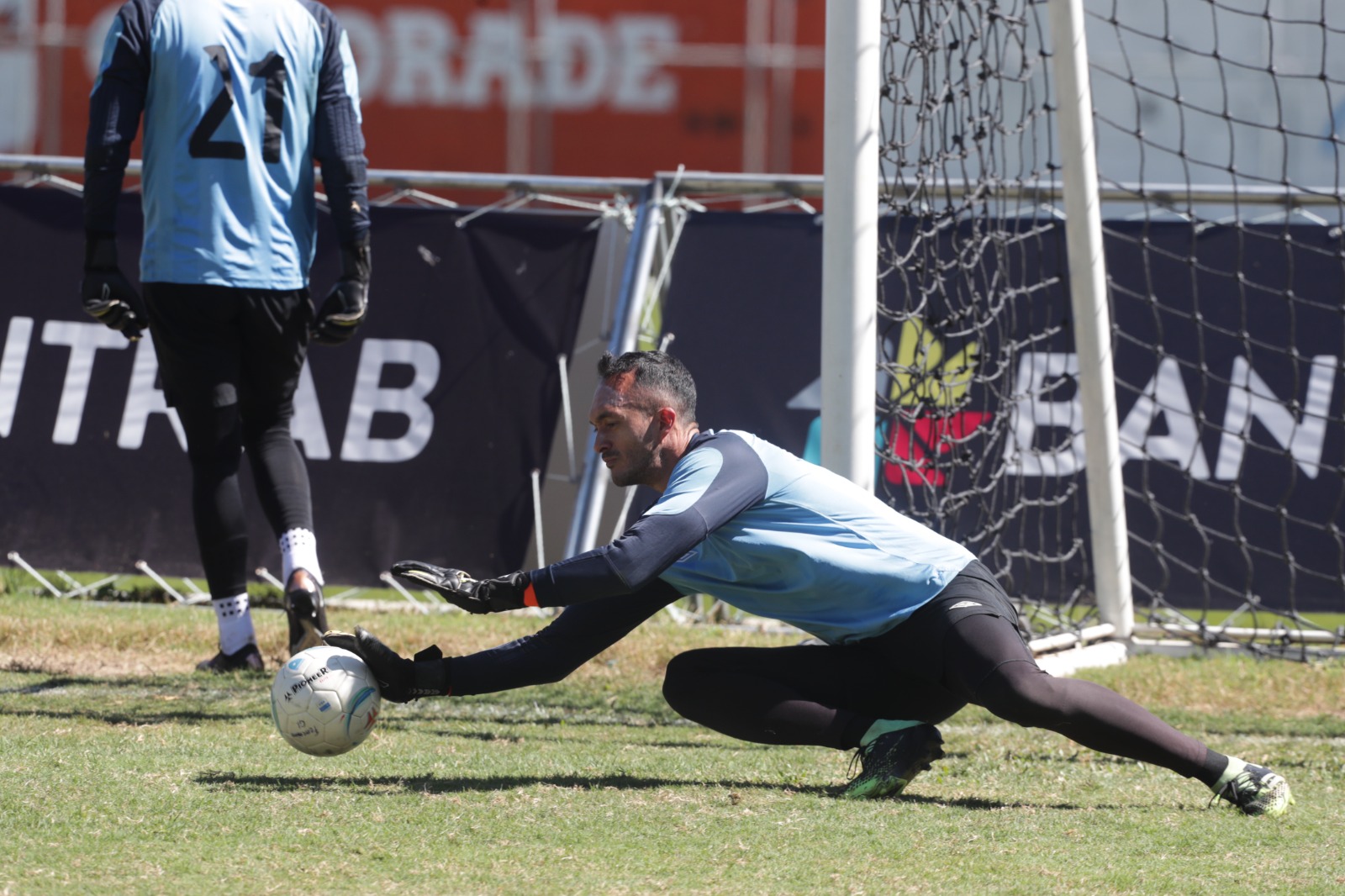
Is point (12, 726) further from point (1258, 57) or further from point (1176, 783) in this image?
point (1258, 57)

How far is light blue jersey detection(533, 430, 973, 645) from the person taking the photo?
3518mm

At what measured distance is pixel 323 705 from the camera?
3.51 metres

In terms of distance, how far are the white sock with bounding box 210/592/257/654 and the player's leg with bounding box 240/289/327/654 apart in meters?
0.15

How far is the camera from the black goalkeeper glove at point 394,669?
3629 mm

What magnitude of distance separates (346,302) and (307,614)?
3.47 feet

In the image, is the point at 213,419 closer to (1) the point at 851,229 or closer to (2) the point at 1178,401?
(1) the point at 851,229

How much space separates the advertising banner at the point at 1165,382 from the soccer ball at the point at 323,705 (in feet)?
12.5

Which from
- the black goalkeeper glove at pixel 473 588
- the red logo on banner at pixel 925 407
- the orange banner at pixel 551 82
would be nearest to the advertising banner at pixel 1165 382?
the red logo on banner at pixel 925 407

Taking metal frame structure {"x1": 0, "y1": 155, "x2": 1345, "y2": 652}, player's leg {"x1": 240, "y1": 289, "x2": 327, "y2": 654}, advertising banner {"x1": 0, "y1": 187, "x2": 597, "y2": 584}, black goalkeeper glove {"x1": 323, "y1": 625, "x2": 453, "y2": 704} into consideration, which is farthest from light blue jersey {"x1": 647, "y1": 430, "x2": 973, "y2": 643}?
advertising banner {"x1": 0, "y1": 187, "x2": 597, "y2": 584}

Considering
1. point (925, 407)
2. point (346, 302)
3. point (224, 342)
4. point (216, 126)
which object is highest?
point (216, 126)

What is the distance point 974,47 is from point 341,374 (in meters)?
3.19

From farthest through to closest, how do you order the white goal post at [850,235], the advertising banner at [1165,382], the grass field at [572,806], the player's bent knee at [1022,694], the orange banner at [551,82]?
the orange banner at [551,82] → the advertising banner at [1165,382] → the white goal post at [850,235] → the player's bent knee at [1022,694] → the grass field at [572,806]

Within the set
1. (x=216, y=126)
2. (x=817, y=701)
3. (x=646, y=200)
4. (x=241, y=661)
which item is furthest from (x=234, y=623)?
Answer: (x=646, y=200)

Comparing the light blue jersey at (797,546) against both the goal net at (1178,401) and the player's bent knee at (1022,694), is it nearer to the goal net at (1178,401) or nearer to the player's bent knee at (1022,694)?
the player's bent knee at (1022,694)
